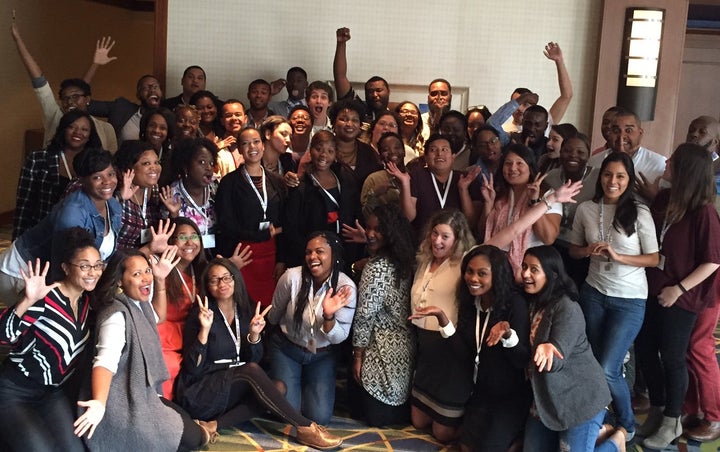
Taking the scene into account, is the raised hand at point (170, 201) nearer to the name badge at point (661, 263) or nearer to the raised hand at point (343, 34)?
the name badge at point (661, 263)

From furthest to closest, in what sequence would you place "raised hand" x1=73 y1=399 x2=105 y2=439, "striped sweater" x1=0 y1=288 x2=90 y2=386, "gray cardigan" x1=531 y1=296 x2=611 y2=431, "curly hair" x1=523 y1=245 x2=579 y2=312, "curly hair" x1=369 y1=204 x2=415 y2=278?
"curly hair" x1=369 y1=204 x2=415 y2=278 < "curly hair" x1=523 y1=245 x2=579 y2=312 < "gray cardigan" x1=531 y1=296 x2=611 y2=431 < "striped sweater" x1=0 y1=288 x2=90 y2=386 < "raised hand" x1=73 y1=399 x2=105 y2=439

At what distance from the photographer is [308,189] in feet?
16.1

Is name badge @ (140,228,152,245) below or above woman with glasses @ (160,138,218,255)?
below

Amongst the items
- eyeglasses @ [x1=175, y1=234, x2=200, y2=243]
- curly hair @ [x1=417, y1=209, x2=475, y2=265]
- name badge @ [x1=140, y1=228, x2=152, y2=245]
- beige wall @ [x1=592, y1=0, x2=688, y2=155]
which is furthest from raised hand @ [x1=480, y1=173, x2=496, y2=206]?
beige wall @ [x1=592, y1=0, x2=688, y2=155]

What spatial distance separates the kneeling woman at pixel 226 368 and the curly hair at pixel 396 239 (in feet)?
2.55

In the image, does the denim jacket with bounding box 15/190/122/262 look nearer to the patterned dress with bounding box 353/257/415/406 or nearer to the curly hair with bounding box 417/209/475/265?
the patterned dress with bounding box 353/257/415/406

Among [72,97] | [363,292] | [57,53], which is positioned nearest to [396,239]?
[363,292]

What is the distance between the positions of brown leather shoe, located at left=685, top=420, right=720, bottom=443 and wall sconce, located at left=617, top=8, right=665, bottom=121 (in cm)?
357

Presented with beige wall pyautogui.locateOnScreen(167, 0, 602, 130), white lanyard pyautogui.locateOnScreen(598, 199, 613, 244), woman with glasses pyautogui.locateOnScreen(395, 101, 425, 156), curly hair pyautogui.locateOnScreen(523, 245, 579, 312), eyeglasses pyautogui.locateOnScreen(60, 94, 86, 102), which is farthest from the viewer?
beige wall pyautogui.locateOnScreen(167, 0, 602, 130)

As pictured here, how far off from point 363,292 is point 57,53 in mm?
7161

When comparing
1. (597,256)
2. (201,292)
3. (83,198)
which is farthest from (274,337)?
(597,256)

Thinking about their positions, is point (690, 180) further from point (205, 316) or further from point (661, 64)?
point (661, 64)

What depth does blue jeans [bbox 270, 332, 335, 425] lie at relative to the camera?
4.35 meters

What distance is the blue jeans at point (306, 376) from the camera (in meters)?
4.35
